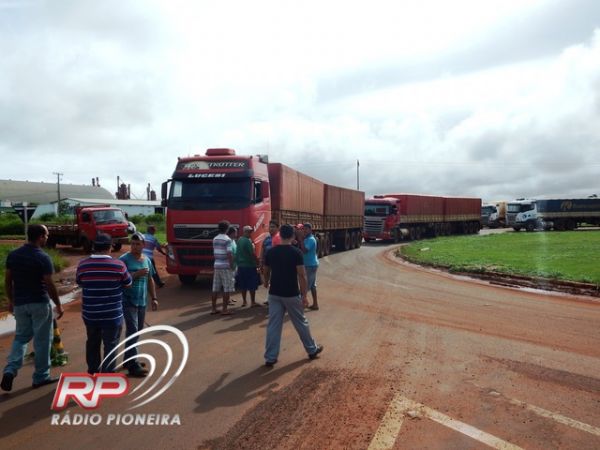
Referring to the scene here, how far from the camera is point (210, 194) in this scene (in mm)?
12117

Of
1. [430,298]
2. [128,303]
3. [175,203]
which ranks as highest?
[175,203]

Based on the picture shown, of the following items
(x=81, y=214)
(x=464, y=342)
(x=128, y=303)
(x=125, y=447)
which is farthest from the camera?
(x=81, y=214)

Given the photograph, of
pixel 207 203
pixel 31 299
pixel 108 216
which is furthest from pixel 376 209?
Result: pixel 31 299

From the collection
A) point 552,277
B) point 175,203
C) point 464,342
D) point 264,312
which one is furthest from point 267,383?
point 552,277

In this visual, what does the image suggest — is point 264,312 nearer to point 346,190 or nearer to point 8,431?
point 8,431

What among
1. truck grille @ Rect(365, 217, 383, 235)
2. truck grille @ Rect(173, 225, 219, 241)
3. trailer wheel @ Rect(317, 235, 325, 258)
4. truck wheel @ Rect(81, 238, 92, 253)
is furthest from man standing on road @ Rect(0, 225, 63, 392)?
truck grille @ Rect(365, 217, 383, 235)

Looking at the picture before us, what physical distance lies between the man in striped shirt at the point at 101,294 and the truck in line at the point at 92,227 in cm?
1791

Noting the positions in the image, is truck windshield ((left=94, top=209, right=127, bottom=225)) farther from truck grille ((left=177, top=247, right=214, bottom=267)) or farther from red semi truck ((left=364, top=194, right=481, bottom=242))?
red semi truck ((left=364, top=194, right=481, bottom=242))

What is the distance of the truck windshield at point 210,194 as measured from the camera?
11930mm

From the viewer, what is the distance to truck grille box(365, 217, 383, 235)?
3231 centimetres

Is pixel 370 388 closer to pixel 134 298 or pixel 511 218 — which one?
pixel 134 298

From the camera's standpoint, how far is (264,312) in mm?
9445

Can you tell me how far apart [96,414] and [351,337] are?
3.95 metres

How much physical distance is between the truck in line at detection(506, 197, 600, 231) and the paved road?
127ft
